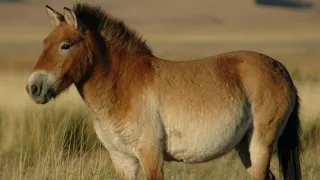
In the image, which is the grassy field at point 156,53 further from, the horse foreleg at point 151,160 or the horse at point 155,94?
the horse foreleg at point 151,160

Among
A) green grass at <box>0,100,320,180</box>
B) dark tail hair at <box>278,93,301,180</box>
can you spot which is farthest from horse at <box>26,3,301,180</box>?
green grass at <box>0,100,320,180</box>

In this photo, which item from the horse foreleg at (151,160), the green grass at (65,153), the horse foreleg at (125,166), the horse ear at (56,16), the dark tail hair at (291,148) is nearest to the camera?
the horse foreleg at (151,160)

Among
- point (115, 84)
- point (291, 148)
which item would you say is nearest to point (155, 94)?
point (115, 84)

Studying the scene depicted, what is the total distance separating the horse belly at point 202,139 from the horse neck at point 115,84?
490mm

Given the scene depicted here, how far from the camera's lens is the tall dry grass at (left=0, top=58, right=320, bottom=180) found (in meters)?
9.41

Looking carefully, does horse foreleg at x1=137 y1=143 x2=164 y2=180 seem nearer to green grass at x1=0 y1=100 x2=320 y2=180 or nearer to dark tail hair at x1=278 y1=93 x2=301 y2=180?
dark tail hair at x1=278 y1=93 x2=301 y2=180

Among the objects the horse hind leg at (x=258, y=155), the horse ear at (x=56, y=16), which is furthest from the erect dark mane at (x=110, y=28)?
the horse hind leg at (x=258, y=155)

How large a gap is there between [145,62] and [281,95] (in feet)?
4.44

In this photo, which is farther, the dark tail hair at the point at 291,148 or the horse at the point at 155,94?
the dark tail hair at the point at 291,148

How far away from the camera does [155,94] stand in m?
7.56

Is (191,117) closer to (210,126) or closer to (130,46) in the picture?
(210,126)

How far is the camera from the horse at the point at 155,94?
739 cm

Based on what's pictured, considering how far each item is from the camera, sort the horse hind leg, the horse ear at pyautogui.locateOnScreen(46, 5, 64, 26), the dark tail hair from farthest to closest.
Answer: the dark tail hair → the horse hind leg → the horse ear at pyautogui.locateOnScreen(46, 5, 64, 26)

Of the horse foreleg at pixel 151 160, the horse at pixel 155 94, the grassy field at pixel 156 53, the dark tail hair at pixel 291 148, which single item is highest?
the horse at pixel 155 94
